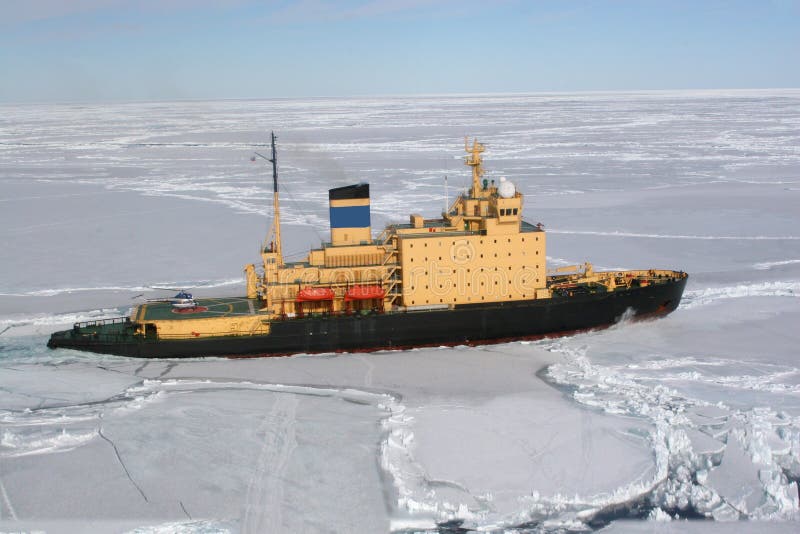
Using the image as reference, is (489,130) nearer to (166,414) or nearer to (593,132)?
(593,132)

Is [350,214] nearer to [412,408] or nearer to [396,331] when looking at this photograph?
[396,331]

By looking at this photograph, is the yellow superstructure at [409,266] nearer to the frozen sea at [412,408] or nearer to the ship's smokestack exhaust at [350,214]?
the ship's smokestack exhaust at [350,214]

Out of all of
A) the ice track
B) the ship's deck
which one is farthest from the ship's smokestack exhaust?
Result: the ice track

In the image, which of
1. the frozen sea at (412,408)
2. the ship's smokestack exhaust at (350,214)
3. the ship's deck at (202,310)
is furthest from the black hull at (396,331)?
the ship's smokestack exhaust at (350,214)

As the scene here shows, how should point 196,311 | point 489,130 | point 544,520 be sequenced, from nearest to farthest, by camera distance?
point 544,520, point 196,311, point 489,130

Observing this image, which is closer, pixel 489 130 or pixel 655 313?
pixel 655 313

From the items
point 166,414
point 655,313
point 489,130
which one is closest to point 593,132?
point 489,130

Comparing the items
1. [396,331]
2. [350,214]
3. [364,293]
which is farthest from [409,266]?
[350,214]
